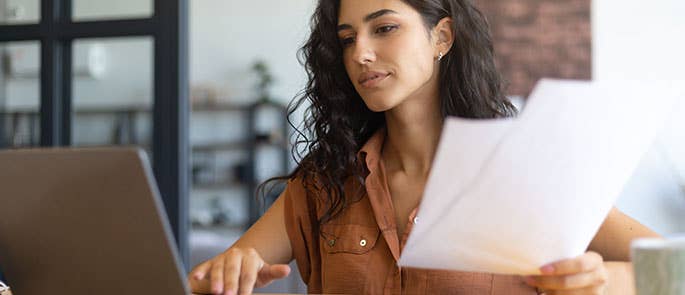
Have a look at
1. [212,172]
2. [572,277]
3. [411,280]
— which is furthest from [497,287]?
[212,172]

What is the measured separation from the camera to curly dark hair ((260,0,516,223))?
1513 mm

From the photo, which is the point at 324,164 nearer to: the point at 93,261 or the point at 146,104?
the point at 93,261

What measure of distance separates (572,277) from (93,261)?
0.52 m

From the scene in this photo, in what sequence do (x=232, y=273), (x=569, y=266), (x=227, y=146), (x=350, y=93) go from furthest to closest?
(x=227, y=146), (x=350, y=93), (x=232, y=273), (x=569, y=266)

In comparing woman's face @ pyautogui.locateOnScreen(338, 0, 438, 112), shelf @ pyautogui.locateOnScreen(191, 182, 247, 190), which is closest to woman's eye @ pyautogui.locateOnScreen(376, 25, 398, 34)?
woman's face @ pyautogui.locateOnScreen(338, 0, 438, 112)

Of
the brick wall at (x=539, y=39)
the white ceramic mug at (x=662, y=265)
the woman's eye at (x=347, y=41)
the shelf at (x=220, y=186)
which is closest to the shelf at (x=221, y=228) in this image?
the shelf at (x=220, y=186)

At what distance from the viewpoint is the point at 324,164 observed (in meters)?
1.57

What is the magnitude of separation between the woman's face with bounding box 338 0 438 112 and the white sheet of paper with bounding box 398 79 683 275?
617mm

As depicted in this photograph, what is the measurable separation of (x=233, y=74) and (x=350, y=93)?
5.66 meters

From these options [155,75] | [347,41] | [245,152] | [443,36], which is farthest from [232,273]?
[245,152]

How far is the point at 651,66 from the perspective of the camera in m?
5.43

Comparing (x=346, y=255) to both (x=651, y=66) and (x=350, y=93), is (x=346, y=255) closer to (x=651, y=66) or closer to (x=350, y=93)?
(x=350, y=93)

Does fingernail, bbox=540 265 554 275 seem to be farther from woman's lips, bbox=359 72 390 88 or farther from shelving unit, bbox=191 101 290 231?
shelving unit, bbox=191 101 290 231

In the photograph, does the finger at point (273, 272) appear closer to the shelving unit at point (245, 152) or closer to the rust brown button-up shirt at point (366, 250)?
the rust brown button-up shirt at point (366, 250)
